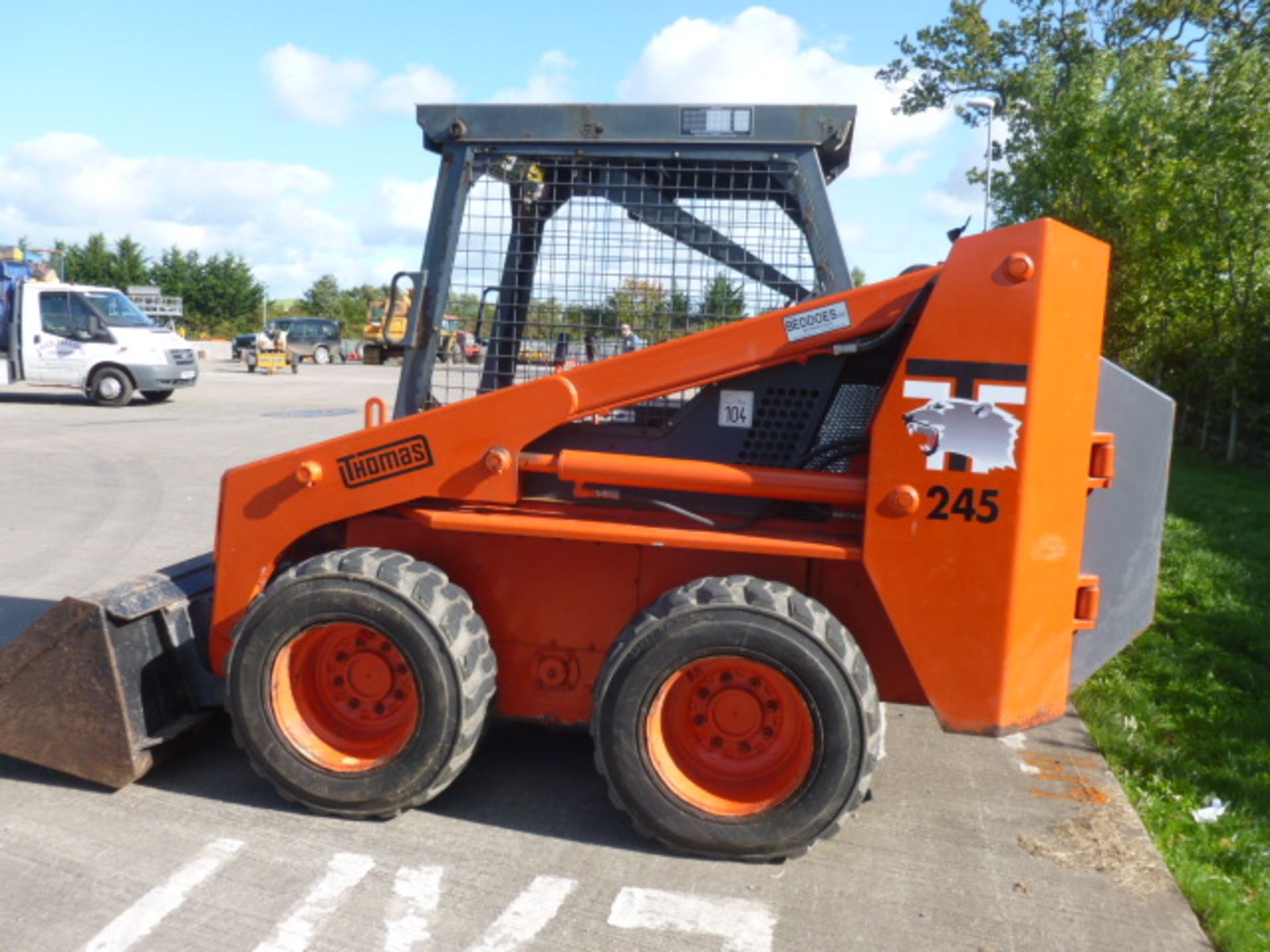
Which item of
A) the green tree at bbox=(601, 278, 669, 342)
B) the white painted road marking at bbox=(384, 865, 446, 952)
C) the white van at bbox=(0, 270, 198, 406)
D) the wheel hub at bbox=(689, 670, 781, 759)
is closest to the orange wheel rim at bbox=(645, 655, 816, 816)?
the wheel hub at bbox=(689, 670, 781, 759)

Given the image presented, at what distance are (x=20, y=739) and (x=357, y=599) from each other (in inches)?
56.8

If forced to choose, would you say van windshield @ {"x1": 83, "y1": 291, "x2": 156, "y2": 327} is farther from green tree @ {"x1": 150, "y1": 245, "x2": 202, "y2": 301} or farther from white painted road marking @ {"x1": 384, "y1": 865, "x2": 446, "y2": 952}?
green tree @ {"x1": 150, "y1": 245, "x2": 202, "y2": 301}

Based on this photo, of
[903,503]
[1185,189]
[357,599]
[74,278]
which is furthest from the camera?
[74,278]

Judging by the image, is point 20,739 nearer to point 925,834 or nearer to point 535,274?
point 535,274

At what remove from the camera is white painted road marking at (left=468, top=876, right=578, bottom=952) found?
A: 11.2ft

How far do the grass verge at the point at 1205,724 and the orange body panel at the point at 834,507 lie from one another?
81 cm

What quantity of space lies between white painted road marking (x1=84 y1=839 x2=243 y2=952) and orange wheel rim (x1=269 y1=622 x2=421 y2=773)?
1.43ft

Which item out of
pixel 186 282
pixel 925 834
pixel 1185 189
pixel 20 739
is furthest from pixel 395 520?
pixel 186 282

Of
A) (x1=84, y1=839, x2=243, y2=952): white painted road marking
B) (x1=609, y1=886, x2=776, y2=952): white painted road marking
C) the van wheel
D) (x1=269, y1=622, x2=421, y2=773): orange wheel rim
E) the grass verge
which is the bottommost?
(x1=84, y1=839, x2=243, y2=952): white painted road marking

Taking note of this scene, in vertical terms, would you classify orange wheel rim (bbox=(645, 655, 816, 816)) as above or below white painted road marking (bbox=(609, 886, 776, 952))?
above

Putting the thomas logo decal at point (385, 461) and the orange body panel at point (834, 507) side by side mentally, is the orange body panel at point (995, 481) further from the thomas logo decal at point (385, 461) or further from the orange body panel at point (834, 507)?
the thomas logo decal at point (385, 461)

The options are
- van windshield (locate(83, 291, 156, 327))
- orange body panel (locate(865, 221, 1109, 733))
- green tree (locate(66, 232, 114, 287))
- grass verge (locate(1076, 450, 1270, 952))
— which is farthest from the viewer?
green tree (locate(66, 232, 114, 287))

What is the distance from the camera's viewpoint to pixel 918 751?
509 cm

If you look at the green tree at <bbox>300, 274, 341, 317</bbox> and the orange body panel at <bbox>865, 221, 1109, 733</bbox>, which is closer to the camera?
the orange body panel at <bbox>865, 221, 1109, 733</bbox>
